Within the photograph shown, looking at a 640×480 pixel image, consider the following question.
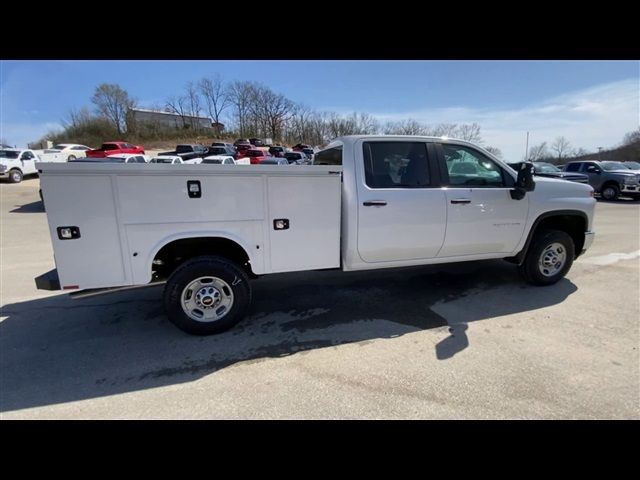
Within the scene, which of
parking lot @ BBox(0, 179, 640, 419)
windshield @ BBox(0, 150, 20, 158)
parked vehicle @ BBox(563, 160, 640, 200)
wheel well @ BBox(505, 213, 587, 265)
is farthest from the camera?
windshield @ BBox(0, 150, 20, 158)

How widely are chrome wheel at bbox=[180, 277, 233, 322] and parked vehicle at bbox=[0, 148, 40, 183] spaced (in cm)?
1964

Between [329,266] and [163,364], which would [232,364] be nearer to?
[163,364]

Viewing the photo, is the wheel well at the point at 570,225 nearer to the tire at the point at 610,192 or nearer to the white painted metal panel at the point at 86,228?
the white painted metal panel at the point at 86,228

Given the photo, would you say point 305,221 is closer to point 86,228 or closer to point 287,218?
point 287,218

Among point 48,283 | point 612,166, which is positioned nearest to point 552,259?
point 48,283

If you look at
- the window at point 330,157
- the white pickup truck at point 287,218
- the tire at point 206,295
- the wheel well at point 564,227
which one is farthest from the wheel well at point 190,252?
the wheel well at point 564,227

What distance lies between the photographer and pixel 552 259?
14.7 ft

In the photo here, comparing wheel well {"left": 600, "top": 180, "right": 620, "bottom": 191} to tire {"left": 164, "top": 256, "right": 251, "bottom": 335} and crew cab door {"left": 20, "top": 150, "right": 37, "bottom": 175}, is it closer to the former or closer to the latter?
tire {"left": 164, "top": 256, "right": 251, "bottom": 335}

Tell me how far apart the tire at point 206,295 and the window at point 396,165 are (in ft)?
Answer: 6.06

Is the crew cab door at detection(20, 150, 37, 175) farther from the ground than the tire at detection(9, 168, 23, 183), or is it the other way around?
the crew cab door at detection(20, 150, 37, 175)

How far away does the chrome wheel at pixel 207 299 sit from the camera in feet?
10.7

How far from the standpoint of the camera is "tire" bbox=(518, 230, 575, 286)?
14.3 feet

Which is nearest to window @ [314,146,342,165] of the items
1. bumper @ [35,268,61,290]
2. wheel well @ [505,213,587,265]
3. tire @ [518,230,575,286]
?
wheel well @ [505,213,587,265]
